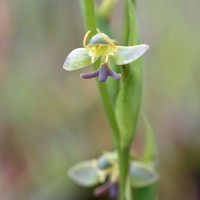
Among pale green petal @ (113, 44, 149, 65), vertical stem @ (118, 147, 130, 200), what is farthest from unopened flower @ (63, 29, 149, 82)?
vertical stem @ (118, 147, 130, 200)

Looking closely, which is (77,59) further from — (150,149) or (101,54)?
(150,149)

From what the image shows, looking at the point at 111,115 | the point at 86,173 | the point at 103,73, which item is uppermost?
the point at 103,73

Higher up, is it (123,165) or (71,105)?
(123,165)

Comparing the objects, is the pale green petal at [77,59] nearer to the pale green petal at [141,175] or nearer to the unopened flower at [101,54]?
the unopened flower at [101,54]

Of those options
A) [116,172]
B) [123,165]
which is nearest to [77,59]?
[123,165]

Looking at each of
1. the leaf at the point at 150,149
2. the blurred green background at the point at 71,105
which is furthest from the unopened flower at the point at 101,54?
the blurred green background at the point at 71,105

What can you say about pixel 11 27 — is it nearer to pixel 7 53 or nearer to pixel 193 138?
pixel 7 53
